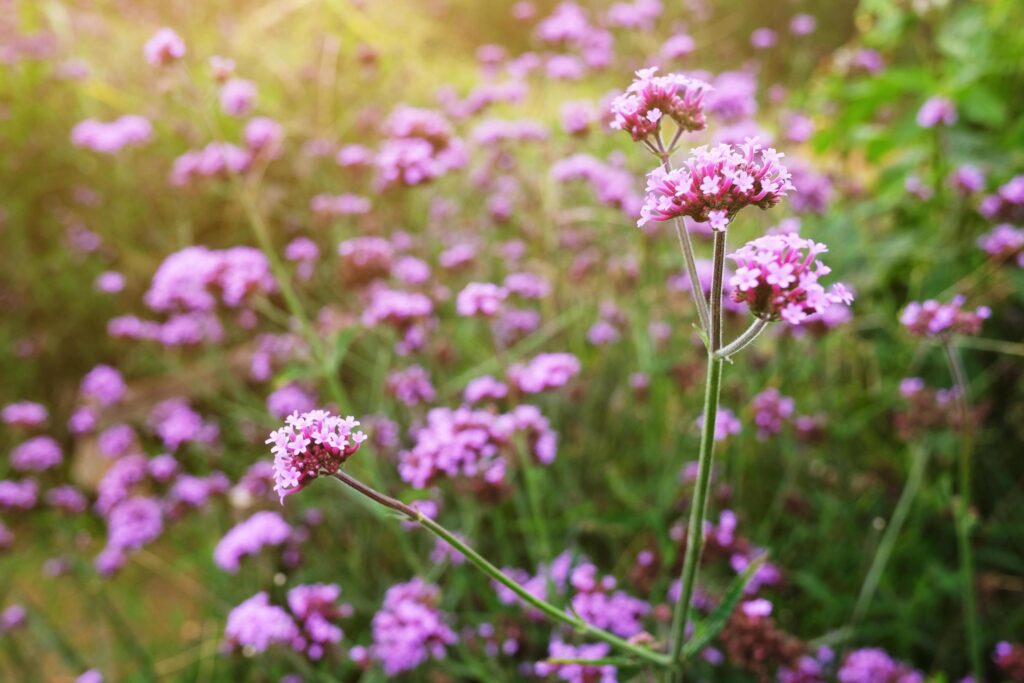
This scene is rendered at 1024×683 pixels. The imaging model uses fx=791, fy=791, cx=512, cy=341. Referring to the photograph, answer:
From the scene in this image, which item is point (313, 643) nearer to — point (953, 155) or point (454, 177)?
point (953, 155)

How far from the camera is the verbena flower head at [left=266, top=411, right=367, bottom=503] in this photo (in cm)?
109

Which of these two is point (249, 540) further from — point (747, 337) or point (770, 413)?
point (747, 337)

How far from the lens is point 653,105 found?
1210 mm

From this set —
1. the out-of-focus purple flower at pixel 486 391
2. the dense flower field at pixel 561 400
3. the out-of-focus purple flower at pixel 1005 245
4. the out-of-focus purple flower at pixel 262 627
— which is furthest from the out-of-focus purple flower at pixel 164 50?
the out-of-focus purple flower at pixel 1005 245

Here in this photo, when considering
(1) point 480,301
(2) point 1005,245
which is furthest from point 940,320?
(1) point 480,301

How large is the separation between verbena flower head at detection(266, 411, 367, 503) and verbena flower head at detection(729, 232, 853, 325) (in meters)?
0.56

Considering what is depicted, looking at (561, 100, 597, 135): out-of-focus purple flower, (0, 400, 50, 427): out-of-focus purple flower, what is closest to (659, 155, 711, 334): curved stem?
(561, 100, 597, 135): out-of-focus purple flower

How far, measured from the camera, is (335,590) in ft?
6.45

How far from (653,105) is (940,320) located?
0.86m

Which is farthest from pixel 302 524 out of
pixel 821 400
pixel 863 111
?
pixel 863 111

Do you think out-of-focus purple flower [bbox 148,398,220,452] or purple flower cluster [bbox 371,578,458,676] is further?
out-of-focus purple flower [bbox 148,398,220,452]

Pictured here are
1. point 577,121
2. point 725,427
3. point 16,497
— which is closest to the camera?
point 725,427

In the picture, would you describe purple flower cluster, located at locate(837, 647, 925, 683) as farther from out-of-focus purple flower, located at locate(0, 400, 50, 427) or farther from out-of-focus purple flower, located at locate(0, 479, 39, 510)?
out-of-focus purple flower, located at locate(0, 400, 50, 427)

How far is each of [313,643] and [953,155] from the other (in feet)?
9.53
